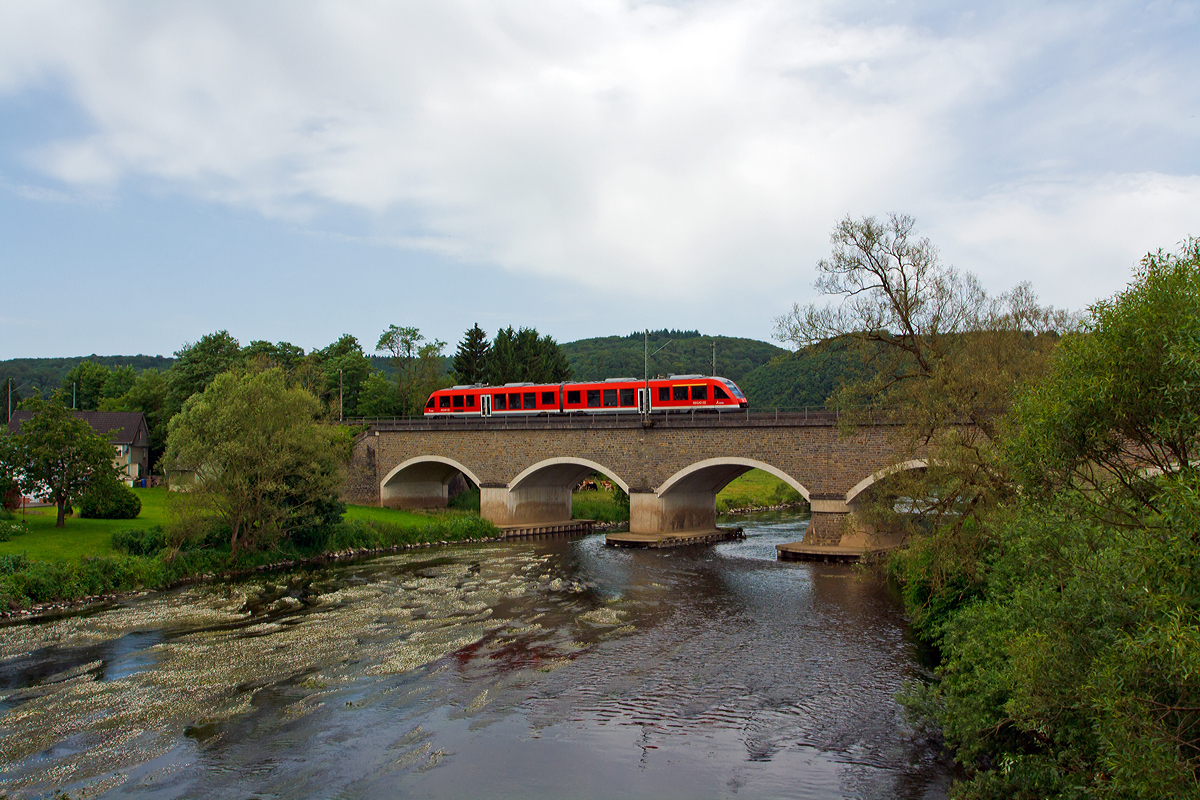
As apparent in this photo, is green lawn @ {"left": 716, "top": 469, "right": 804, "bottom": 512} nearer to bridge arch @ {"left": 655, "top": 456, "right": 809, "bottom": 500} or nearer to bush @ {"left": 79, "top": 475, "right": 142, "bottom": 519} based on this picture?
bridge arch @ {"left": 655, "top": 456, "right": 809, "bottom": 500}

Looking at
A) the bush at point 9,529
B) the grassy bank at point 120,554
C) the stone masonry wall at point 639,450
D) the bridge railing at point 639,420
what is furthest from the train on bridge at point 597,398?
the bush at point 9,529

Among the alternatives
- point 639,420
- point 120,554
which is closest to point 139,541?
point 120,554

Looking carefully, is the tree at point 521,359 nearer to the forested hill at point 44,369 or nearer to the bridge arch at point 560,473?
the bridge arch at point 560,473

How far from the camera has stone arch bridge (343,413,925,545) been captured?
34.3 meters

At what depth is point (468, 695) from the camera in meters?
17.0

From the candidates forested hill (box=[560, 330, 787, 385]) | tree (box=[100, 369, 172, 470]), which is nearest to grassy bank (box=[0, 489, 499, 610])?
tree (box=[100, 369, 172, 470])

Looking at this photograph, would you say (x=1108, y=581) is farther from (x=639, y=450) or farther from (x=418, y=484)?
(x=418, y=484)

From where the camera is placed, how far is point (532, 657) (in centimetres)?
1966

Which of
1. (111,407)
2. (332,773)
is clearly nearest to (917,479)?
(332,773)

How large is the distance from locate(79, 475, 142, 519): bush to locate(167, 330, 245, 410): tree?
91.7ft

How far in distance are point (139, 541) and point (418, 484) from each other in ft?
75.4

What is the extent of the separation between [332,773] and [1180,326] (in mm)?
12675

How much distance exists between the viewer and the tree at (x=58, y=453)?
96.0 feet

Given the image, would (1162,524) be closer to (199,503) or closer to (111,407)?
(199,503)
